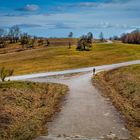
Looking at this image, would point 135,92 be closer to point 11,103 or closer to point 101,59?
point 11,103

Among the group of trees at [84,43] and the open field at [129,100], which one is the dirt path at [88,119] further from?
the group of trees at [84,43]

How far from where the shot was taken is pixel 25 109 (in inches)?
899

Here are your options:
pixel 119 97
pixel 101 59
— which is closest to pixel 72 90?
pixel 119 97

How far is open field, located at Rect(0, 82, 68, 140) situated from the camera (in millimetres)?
17594

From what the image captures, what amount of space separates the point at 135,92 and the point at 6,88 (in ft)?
36.2

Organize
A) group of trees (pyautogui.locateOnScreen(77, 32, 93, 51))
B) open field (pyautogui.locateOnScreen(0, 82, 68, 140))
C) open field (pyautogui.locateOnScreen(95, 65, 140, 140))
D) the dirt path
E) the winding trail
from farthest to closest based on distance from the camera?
1. group of trees (pyautogui.locateOnScreen(77, 32, 93, 51))
2. open field (pyautogui.locateOnScreen(95, 65, 140, 140))
3. the dirt path
4. the winding trail
5. open field (pyautogui.locateOnScreen(0, 82, 68, 140))

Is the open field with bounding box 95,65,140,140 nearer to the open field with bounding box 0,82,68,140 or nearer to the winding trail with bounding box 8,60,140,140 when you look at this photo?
the winding trail with bounding box 8,60,140,140

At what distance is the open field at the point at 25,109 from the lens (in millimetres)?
17594

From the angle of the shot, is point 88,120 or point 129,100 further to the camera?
point 129,100

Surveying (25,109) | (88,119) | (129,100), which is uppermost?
(25,109)

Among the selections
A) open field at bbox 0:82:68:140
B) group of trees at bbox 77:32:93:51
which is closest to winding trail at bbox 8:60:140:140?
open field at bbox 0:82:68:140

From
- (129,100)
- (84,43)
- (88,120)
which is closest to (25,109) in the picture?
(88,120)

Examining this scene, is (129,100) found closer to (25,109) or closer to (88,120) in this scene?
(88,120)

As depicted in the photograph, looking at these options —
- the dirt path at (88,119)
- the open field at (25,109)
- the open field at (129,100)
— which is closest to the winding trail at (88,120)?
the dirt path at (88,119)
